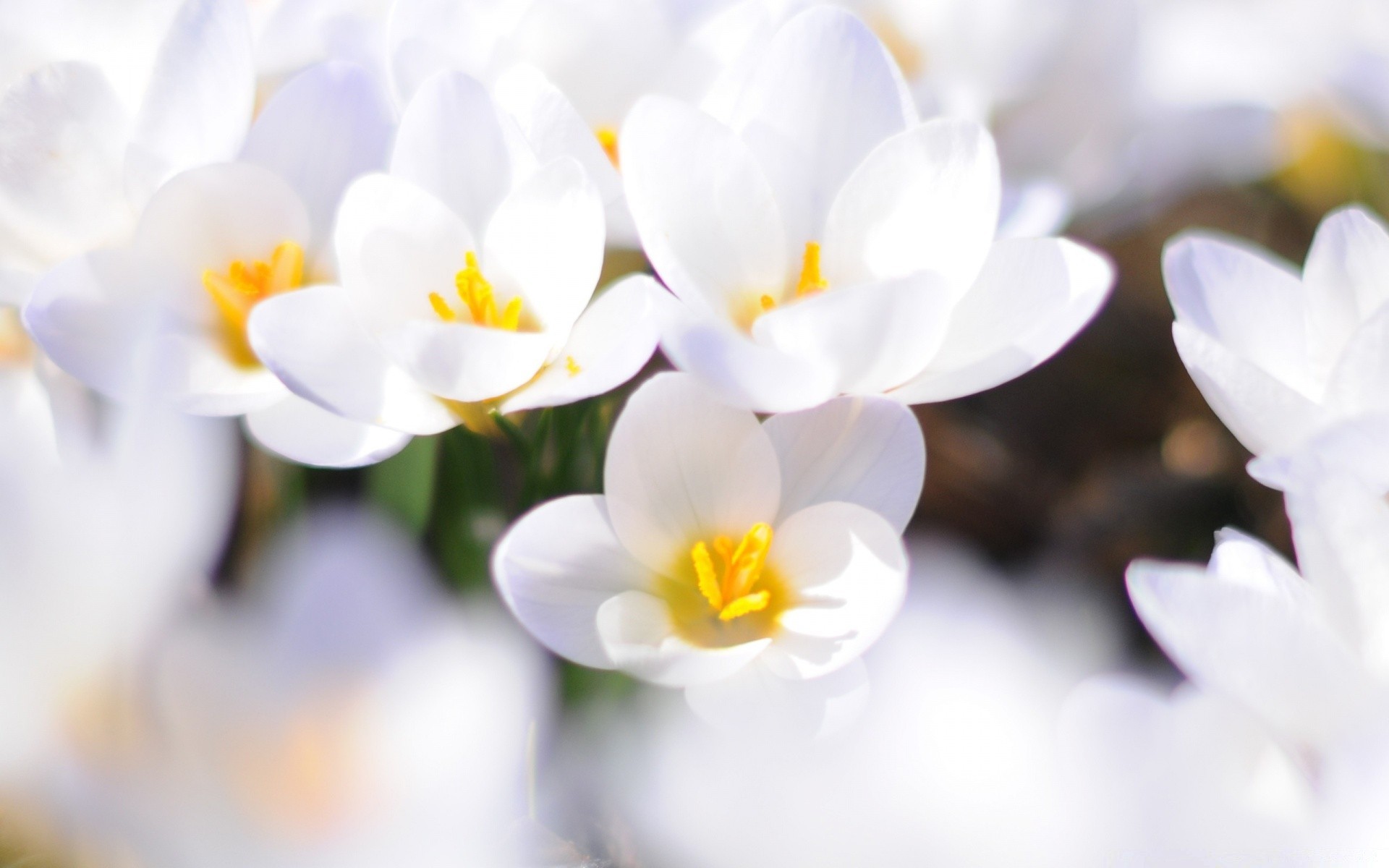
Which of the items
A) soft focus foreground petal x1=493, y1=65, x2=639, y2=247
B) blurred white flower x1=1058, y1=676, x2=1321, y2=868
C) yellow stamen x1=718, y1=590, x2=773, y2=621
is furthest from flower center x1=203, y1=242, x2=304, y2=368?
blurred white flower x1=1058, y1=676, x2=1321, y2=868

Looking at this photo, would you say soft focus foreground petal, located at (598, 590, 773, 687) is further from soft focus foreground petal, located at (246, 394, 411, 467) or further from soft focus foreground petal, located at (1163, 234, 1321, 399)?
soft focus foreground petal, located at (1163, 234, 1321, 399)

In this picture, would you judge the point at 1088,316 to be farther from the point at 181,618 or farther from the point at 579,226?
the point at 181,618

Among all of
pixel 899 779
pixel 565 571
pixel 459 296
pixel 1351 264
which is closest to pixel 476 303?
pixel 459 296

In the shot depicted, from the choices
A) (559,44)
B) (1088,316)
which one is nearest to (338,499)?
(559,44)

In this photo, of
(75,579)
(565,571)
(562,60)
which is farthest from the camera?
(562,60)

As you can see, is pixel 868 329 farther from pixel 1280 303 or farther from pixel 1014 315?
pixel 1280 303

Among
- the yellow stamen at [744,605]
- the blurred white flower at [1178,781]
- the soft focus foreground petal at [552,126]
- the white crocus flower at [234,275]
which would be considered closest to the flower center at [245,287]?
the white crocus flower at [234,275]

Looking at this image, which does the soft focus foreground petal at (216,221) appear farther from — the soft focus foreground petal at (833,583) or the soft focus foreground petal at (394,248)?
the soft focus foreground petal at (833,583)
